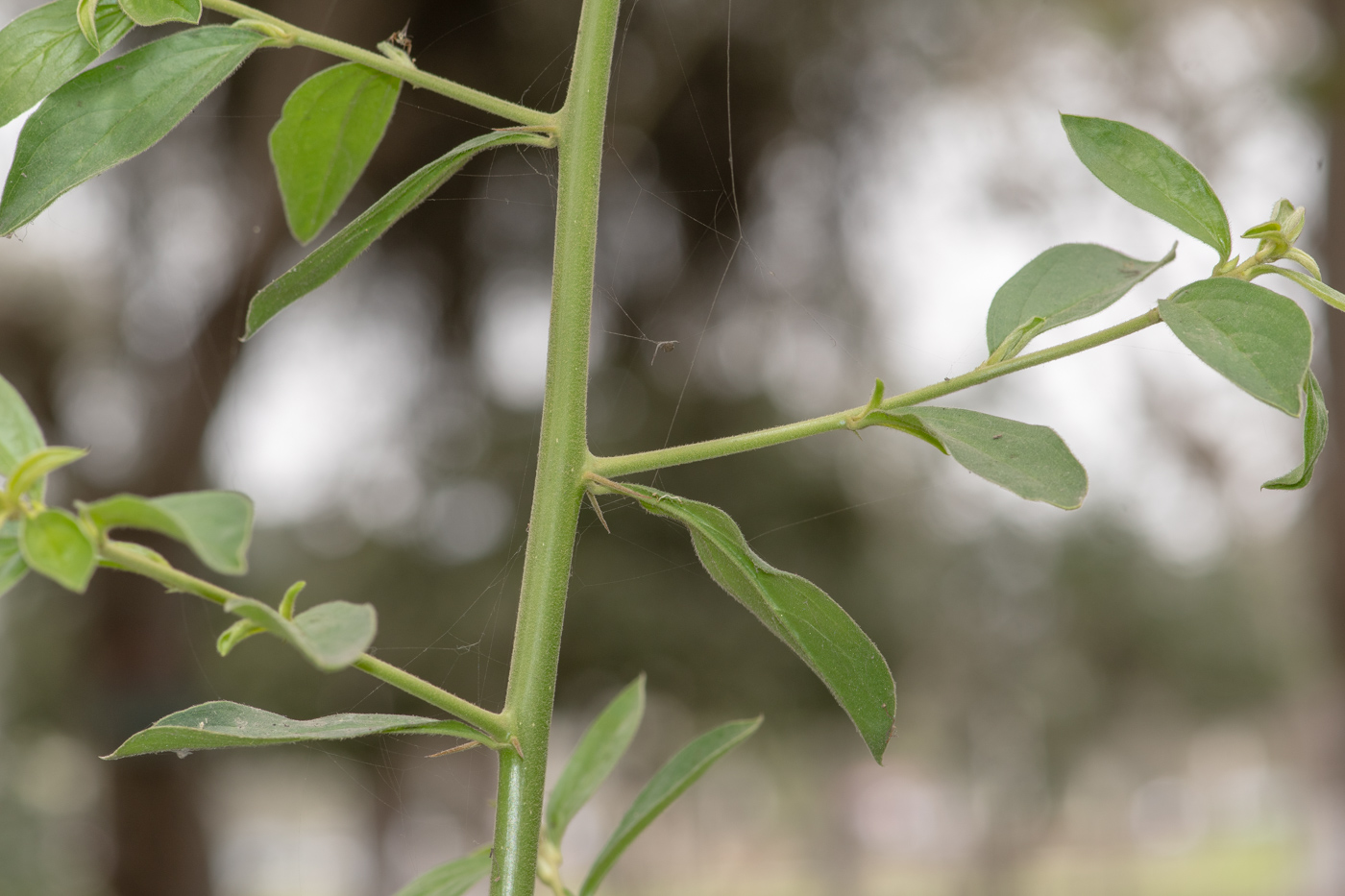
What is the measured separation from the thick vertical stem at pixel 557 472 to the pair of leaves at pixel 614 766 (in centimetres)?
7

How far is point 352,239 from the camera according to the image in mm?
240

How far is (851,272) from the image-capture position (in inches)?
110

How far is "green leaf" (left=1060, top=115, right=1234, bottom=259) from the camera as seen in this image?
0.24m

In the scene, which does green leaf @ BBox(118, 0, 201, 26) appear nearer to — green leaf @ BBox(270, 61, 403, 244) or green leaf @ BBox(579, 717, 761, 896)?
green leaf @ BBox(270, 61, 403, 244)

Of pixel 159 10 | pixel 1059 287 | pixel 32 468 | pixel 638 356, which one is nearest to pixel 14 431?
pixel 32 468

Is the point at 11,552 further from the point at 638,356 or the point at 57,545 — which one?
the point at 638,356

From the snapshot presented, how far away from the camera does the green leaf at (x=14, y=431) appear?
162mm

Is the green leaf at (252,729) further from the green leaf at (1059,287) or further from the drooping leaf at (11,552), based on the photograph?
the green leaf at (1059,287)

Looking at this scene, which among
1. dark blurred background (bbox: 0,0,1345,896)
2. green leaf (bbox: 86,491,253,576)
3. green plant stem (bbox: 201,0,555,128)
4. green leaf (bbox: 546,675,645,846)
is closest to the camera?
green leaf (bbox: 86,491,253,576)

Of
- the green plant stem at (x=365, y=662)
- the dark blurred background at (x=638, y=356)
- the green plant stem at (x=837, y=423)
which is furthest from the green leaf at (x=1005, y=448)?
the dark blurred background at (x=638, y=356)

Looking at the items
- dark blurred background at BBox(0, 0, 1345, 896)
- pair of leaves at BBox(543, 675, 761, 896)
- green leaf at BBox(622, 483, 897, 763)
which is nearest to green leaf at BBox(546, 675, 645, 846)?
pair of leaves at BBox(543, 675, 761, 896)

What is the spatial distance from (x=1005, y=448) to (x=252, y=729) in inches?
6.5

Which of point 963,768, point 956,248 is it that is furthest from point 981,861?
point 956,248

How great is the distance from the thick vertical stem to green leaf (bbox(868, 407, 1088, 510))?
69 millimetres
